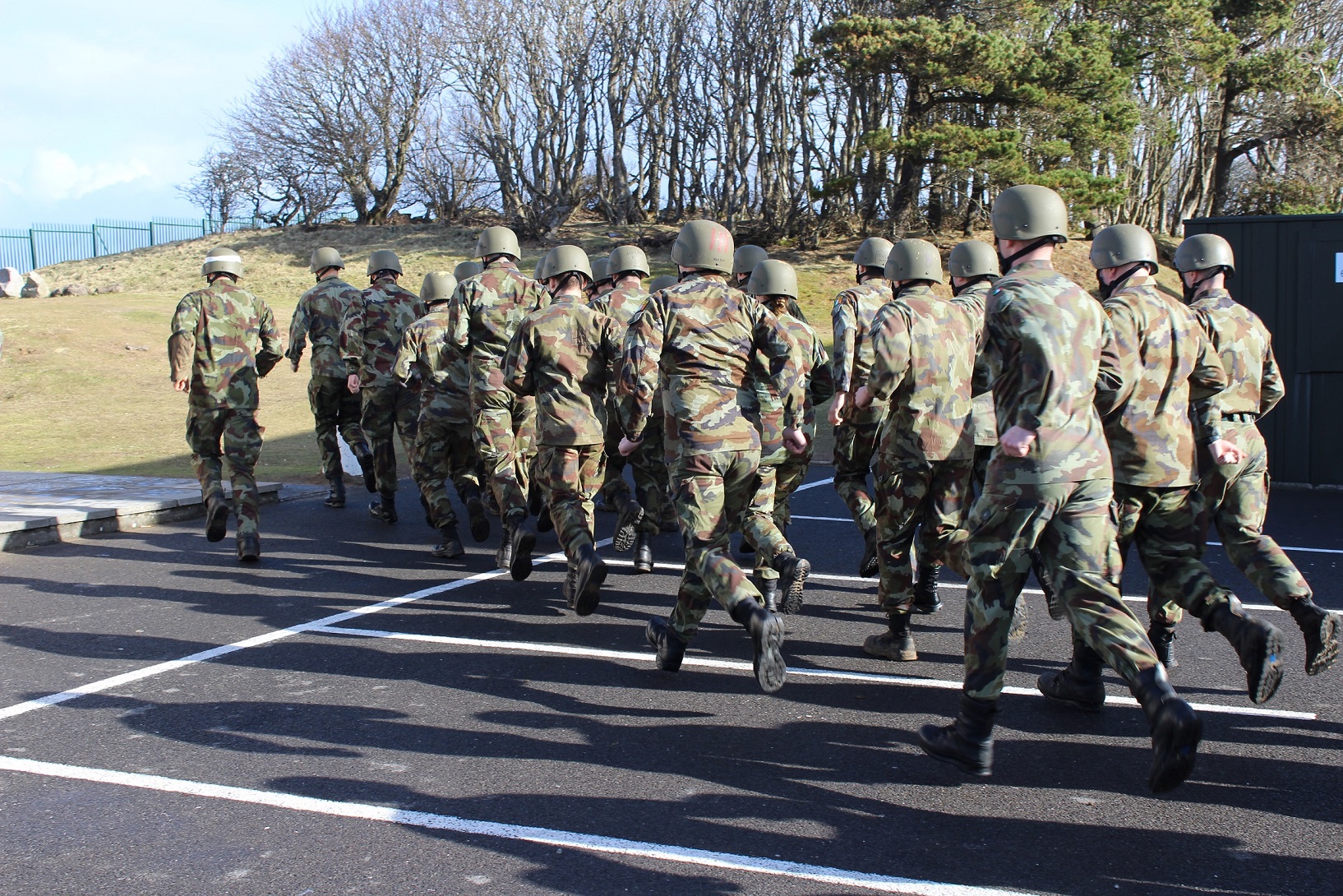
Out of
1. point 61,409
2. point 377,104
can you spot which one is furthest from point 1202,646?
point 377,104

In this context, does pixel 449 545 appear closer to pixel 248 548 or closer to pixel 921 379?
pixel 248 548

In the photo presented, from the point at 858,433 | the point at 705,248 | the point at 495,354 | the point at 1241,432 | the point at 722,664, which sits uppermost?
the point at 705,248

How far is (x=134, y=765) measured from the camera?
4207 mm

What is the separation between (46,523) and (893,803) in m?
7.55

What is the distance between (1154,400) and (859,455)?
263cm

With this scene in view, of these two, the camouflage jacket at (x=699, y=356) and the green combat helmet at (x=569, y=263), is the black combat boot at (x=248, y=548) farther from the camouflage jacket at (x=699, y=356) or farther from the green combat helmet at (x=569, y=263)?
the camouflage jacket at (x=699, y=356)

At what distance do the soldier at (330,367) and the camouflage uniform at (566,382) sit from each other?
372cm

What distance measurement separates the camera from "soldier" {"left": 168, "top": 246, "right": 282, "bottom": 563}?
8.04 m

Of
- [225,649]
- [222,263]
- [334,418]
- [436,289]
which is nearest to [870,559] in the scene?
[225,649]

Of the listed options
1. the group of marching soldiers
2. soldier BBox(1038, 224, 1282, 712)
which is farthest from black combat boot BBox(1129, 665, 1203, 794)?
soldier BBox(1038, 224, 1282, 712)

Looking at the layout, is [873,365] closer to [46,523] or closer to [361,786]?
[361,786]

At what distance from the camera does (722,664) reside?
5.58 metres

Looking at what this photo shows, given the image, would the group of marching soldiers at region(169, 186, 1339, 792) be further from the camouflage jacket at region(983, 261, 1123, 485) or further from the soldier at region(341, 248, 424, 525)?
the soldier at region(341, 248, 424, 525)

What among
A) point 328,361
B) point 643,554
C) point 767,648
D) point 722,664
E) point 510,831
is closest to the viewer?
point 510,831
